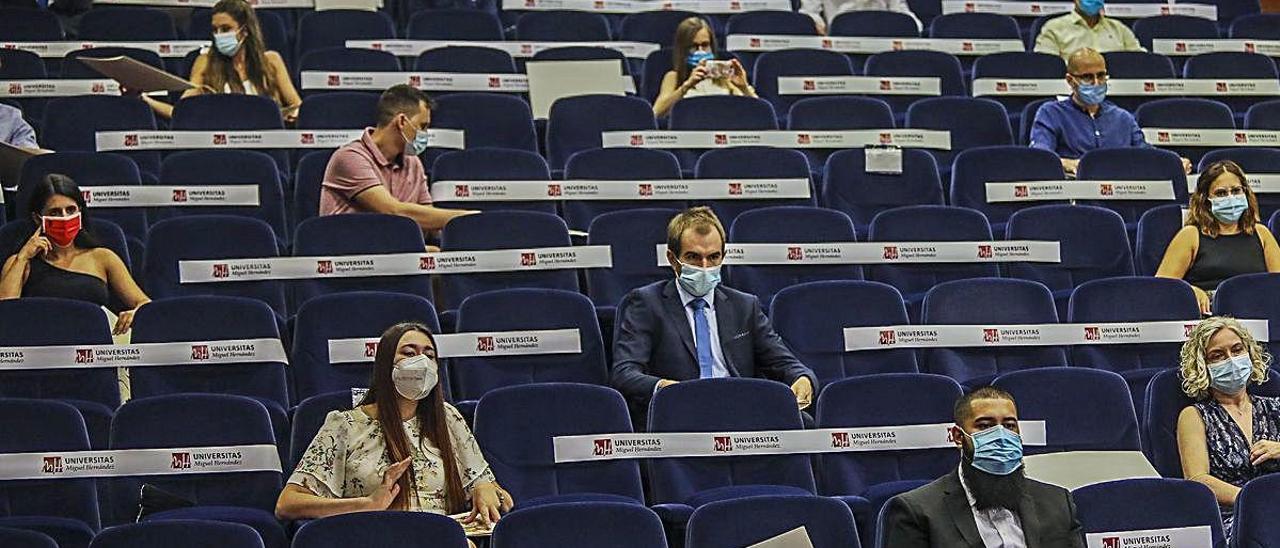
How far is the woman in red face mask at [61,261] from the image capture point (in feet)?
18.3

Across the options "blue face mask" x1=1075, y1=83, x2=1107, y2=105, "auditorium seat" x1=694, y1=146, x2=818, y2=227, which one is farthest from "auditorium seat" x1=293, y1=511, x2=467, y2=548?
"blue face mask" x1=1075, y1=83, x2=1107, y2=105

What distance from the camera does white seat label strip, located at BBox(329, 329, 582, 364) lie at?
211 inches

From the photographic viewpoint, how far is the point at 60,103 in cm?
705

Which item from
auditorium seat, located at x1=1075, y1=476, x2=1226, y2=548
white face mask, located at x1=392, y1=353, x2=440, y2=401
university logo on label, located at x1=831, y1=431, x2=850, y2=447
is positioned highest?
white face mask, located at x1=392, y1=353, x2=440, y2=401

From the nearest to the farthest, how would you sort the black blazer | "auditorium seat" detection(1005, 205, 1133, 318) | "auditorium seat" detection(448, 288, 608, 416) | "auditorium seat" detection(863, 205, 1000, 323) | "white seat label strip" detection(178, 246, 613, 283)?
the black blazer → "auditorium seat" detection(448, 288, 608, 416) → "white seat label strip" detection(178, 246, 613, 283) → "auditorium seat" detection(863, 205, 1000, 323) → "auditorium seat" detection(1005, 205, 1133, 318)

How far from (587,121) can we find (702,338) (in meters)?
2.06

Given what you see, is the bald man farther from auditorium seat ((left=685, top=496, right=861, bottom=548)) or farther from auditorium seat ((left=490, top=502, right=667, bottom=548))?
auditorium seat ((left=490, top=502, right=667, bottom=548))

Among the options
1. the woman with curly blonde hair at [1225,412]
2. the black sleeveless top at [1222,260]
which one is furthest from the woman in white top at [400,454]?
the black sleeveless top at [1222,260]

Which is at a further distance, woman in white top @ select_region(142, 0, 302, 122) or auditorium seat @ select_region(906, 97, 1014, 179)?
auditorium seat @ select_region(906, 97, 1014, 179)

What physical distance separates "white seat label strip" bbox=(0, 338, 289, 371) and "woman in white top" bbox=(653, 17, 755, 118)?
269cm

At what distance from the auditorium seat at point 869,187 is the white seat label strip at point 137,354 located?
2.52m

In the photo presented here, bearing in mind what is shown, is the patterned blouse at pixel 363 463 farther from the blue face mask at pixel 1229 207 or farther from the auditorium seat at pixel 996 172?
the auditorium seat at pixel 996 172

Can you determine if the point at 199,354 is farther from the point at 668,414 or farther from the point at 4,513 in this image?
the point at 668,414

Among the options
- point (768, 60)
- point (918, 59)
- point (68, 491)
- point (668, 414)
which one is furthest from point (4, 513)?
point (918, 59)
